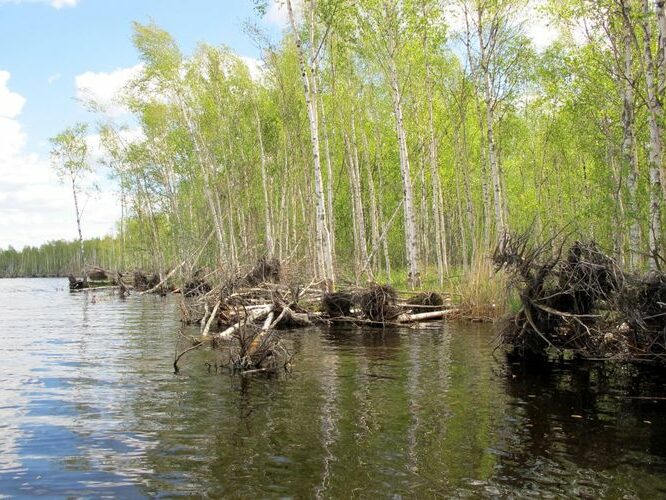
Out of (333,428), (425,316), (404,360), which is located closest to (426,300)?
(425,316)

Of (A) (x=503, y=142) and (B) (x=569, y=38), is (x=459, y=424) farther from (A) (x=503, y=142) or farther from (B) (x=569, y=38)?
(A) (x=503, y=142)

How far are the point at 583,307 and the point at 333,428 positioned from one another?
6536mm

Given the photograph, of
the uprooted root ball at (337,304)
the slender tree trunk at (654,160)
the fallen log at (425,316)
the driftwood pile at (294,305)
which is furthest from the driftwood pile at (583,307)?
the uprooted root ball at (337,304)

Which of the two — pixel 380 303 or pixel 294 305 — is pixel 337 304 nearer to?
pixel 294 305

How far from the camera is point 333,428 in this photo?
7230 mm

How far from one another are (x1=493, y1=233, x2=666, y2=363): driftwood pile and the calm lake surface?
0.64 metres

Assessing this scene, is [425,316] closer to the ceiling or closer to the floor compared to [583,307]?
closer to the floor

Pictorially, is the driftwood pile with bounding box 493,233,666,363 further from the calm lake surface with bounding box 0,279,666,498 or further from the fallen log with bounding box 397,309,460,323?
the fallen log with bounding box 397,309,460,323

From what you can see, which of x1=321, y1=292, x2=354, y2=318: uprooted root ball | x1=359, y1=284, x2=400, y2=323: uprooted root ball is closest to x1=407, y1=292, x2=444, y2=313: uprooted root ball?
x1=359, y1=284, x2=400, y2=323: uprooted root ball

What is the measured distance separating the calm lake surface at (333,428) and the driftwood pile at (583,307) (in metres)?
0.64

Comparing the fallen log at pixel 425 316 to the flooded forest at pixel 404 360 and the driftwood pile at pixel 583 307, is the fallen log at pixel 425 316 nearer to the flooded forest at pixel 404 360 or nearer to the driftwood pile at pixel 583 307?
the flooded forest at pixel 404 360

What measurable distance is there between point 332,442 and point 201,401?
2.79m

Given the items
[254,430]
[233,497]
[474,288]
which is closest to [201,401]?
[254,430]

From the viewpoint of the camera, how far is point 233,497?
16.6ft
